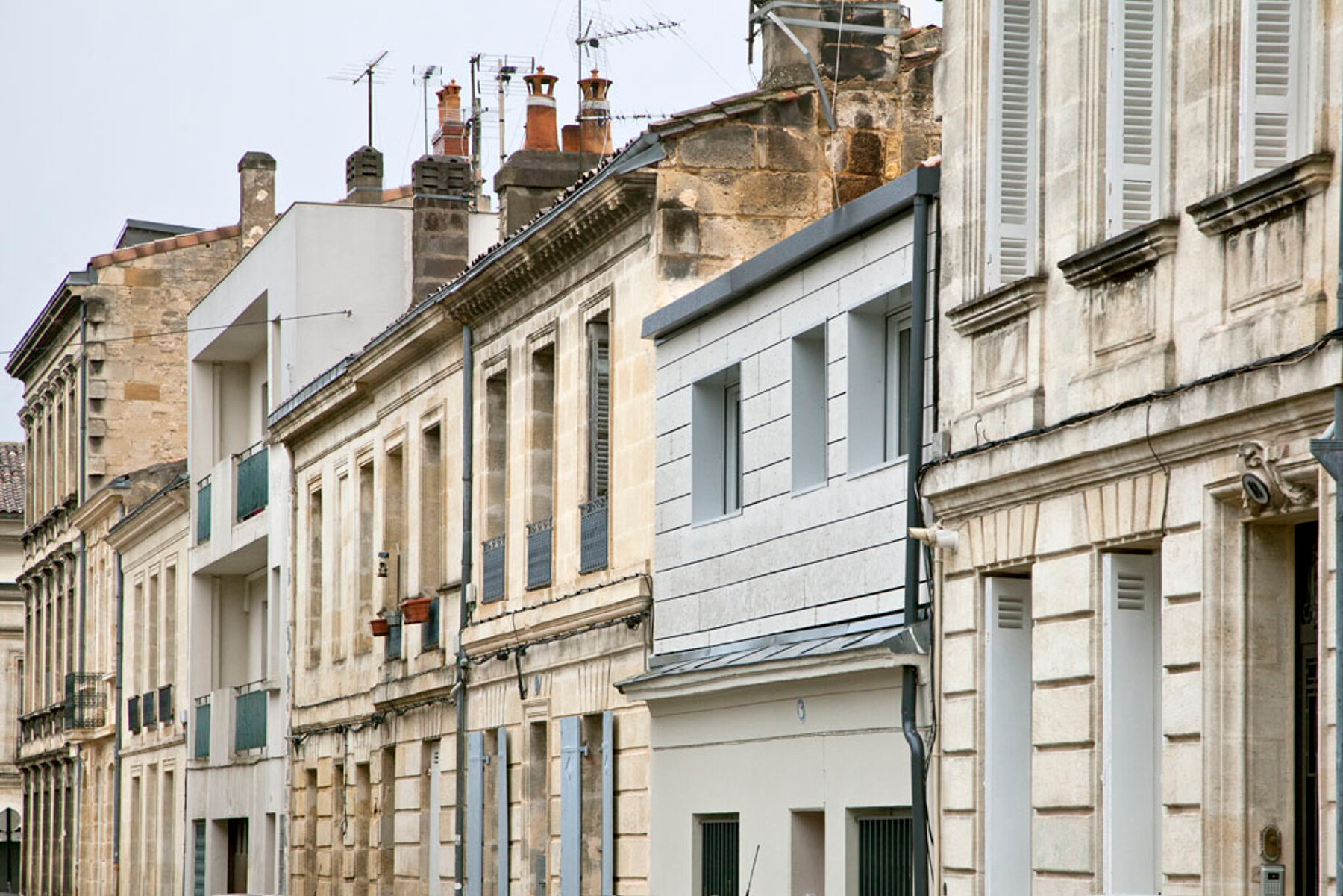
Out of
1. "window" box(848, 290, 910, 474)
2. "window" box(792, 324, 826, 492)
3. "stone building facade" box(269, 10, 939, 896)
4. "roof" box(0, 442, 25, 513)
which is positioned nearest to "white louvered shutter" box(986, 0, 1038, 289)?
"window" box(848, 290, 910, 474)

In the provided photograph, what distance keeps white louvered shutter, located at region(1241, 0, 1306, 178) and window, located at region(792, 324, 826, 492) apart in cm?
564

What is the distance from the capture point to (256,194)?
4712 cm

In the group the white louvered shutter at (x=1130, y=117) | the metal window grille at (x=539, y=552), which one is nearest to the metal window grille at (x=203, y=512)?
the metal window grille at (x=539, y=552)

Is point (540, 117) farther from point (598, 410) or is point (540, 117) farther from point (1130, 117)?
point (1130, 117)

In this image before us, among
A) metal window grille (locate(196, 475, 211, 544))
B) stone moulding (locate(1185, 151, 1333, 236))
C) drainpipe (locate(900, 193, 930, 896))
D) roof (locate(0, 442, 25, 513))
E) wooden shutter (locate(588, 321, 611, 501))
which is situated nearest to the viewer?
stone moulding (locate(1185, 151, 1333, 236))

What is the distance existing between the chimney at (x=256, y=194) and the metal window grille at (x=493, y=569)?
22.9 m

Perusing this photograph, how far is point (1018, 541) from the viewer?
14273 millimetres

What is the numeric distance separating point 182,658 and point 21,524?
2719 centimetres

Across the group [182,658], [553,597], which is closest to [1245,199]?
[553,597]

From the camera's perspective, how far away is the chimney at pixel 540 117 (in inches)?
1064

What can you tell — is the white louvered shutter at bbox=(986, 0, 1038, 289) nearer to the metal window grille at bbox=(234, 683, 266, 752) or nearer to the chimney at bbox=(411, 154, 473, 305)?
the chimney at bbox=(411, 154, 473, 305)

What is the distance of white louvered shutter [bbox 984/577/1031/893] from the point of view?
14508 mm

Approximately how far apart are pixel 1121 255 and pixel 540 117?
14636 mm

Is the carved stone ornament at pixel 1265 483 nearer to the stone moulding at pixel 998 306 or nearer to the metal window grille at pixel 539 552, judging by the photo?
the stone moulding at pixel 998 306
